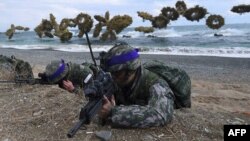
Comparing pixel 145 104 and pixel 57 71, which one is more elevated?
pixel 57 71

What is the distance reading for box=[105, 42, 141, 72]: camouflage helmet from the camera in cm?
375

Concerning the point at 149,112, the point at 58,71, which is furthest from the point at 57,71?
the point at 149,112

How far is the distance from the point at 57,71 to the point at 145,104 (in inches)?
66.0

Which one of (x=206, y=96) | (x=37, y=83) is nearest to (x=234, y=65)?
(x=206, y=96)

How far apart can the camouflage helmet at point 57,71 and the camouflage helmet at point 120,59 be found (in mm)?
1670

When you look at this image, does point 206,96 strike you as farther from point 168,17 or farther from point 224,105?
point 168,17

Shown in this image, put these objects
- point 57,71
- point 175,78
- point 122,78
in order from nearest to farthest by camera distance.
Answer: point 122,78, point 175,78, point 57,71

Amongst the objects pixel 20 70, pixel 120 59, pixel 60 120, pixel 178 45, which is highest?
pixel 120 59

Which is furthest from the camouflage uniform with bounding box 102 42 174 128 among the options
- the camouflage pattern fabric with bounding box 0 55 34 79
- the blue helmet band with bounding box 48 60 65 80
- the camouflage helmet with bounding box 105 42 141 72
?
the camouflage pattern fabric with bounding box 0 55 34 79

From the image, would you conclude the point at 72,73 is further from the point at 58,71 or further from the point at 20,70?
the point at 20,70

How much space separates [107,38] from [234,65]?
2194 centimetres

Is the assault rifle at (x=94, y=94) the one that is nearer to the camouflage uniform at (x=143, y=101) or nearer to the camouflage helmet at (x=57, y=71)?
the camouflage uniform at (x=143, y=101)

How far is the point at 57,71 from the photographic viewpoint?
5.36 meters

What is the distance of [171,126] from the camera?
4.19 m
